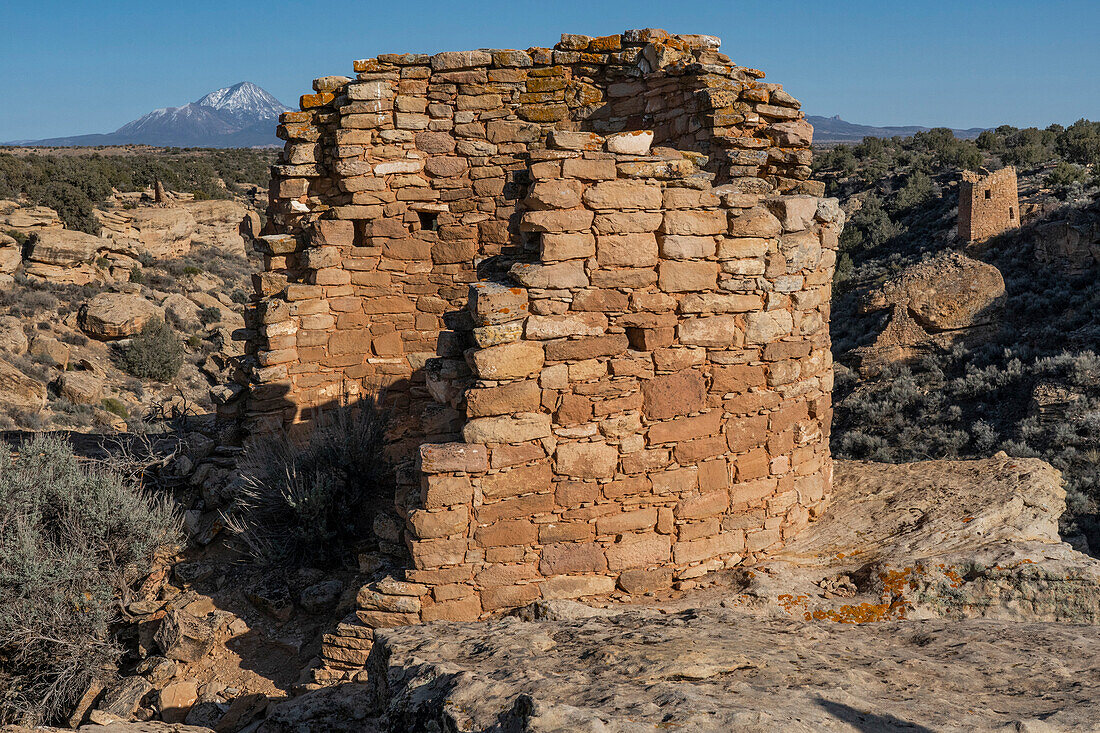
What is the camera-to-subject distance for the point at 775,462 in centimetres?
561

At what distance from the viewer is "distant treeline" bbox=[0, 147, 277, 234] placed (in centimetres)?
2519

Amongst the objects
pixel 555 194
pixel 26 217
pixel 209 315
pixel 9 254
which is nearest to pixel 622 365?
pixel 555 194

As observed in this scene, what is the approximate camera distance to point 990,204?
24.9 metres

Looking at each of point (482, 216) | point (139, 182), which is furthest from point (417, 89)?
point (139, 182)

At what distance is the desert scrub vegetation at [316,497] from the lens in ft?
18.5

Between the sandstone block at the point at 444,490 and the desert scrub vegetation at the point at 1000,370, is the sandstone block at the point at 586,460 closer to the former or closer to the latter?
the sandstone block at the point at 444,490

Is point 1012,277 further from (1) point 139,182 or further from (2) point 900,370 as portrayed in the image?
(1) point 139,182

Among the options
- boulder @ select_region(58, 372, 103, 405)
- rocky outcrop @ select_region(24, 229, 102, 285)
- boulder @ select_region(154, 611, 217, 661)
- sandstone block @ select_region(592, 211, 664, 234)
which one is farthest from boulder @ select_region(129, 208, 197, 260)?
sandstone block @ select_region(592, 211, 664, 234)

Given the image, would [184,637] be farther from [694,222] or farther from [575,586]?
[694,222]

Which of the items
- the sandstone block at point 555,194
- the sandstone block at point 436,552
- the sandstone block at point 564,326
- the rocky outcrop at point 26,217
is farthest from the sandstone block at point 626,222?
the rocky outcrop at point 26,217

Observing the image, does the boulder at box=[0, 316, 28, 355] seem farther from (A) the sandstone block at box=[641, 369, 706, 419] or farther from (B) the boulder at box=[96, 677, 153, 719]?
(A) the sandstone block at box=[641, 369, 706, 419]

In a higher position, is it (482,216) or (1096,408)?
(482,216)

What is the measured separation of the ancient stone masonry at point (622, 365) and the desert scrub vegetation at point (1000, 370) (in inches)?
369

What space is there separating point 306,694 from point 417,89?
5.21m
